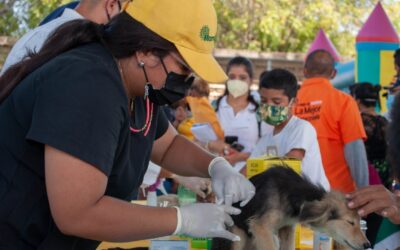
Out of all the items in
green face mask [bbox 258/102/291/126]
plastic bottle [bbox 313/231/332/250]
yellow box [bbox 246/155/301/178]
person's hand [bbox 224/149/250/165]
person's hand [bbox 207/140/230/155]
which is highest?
green face mask [bbox 258/102/291/126]

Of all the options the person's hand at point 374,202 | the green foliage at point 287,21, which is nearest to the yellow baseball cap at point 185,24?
the person's hand at point 374,202

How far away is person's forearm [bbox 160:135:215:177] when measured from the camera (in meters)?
1.87

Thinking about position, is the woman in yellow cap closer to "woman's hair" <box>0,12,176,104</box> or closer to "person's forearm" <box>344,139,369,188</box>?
"woman's hair" <box>0,12,176,104</box>

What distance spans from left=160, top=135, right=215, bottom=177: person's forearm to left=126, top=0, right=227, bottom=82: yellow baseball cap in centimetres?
55

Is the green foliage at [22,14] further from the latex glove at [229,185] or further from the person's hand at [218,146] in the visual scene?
the latex glove at [229,185]

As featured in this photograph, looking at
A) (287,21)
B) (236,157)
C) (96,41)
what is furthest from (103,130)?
(287,21)

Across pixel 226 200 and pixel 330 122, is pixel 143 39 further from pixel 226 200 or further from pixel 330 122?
pixel 330 122

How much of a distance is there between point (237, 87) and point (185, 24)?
3032mm

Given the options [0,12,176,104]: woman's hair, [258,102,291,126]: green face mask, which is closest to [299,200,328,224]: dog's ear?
[0,12,176,104]: woman's hair

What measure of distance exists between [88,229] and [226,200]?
22.5 inches

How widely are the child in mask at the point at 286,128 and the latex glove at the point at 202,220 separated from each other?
1535mm

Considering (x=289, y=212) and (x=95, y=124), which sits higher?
(x=95, y=124)

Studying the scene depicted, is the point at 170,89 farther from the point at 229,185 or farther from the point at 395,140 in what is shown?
the point at 395,140

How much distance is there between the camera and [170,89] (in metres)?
1.41
